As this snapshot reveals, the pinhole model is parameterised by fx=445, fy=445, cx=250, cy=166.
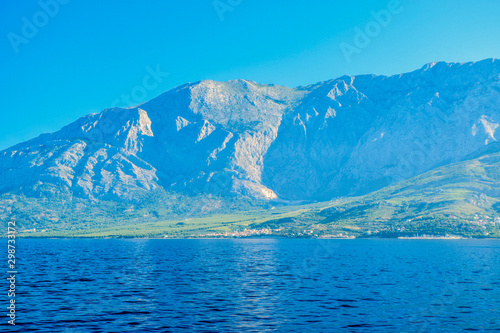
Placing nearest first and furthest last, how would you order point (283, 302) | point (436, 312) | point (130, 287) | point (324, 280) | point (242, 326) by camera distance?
point (242, 326) → point (436, 312) → point (283, 302) → point (130, 287) → point (324, 280)

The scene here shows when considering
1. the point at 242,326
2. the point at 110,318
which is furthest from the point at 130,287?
the point at 242,326

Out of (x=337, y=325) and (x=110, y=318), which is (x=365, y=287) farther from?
(x=110, y=318)

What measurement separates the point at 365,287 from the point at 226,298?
34.3 meters

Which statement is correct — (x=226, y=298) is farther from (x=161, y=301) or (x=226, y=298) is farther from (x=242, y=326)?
(x=242, y=326)

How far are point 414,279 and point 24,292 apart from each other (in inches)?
3655

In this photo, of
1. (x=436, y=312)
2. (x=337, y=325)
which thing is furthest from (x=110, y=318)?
(x=436, y=312)

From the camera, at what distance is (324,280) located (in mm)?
114500

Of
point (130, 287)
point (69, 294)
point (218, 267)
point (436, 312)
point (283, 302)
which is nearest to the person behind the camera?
point (436, 312)

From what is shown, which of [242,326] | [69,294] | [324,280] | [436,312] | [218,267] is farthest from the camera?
[218,267]

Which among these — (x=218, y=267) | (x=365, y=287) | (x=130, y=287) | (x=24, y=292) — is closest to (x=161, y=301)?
(x=130, y=287)

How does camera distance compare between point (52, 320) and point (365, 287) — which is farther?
point (365, 287)

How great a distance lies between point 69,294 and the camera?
91.0m

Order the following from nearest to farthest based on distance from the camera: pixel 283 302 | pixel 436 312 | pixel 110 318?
pixel 110 318, pixel 436 312, pixel 283 302

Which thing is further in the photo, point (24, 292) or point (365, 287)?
point (365, 287)
